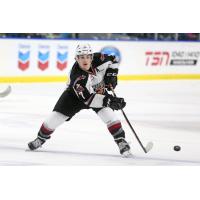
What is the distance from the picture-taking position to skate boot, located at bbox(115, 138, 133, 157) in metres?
4.09

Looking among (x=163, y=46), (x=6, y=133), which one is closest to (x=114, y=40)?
(x=163, y=46)

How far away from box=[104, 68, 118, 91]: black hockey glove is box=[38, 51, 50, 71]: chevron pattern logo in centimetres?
154

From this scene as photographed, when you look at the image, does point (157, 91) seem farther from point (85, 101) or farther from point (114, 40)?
point (85, 101)

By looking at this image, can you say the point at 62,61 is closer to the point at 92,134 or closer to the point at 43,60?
the point at 43,60

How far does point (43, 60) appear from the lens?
217 inches

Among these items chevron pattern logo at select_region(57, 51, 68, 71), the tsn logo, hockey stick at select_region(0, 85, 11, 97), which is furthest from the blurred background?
the tsn logo

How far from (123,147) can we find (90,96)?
16.4 inches

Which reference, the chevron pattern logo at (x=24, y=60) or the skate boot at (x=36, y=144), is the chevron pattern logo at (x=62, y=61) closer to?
the chevron pattern logo at (x=24, y=60)

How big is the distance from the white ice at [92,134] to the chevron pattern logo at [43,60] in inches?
16.3

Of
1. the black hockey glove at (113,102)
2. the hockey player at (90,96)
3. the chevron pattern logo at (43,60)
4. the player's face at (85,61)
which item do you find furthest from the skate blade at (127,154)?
the chevron pattern logo at (43,60)

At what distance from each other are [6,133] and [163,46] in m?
1.86

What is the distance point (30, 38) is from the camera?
511 centimetres

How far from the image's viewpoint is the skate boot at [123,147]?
409 centimetres

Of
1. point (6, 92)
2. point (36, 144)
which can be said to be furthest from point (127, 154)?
point (6, 92)
